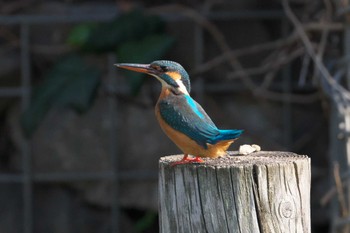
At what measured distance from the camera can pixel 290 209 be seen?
2408mm

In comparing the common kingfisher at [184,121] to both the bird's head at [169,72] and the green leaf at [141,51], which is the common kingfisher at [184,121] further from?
the green leaf at [141,51]

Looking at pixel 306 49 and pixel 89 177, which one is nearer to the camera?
pixel 306 49

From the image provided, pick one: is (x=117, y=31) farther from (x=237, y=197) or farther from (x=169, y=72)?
(x=237, y=197)

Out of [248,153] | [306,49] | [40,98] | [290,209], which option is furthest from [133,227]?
[290,209]

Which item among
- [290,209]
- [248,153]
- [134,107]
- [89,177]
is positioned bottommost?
[290,209]

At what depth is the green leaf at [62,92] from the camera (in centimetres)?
515

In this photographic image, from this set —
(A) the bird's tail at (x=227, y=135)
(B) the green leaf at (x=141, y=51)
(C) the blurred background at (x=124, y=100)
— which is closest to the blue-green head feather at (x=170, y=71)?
(A) the bird's tail at (x=227, y=135)

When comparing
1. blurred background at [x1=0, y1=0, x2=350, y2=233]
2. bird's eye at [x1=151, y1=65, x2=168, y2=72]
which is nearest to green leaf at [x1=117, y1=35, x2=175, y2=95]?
blurred background at [x1=0, y1=0, x2=350, y2=233]

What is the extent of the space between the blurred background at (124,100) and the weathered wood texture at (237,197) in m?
2.85

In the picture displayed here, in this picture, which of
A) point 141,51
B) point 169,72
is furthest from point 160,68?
point 141,51

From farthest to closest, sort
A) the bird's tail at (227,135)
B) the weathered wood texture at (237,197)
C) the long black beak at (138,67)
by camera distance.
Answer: the long black beak at (138,67), the bird's tail at (227,135), the weathered wood texture at (237,197)

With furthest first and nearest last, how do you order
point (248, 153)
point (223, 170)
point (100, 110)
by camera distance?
point (100, 110) → point (248, 153) → point (223, 170)

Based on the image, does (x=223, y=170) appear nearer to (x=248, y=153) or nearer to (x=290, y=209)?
(x=290, y=209)

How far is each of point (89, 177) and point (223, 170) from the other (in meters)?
3.21
